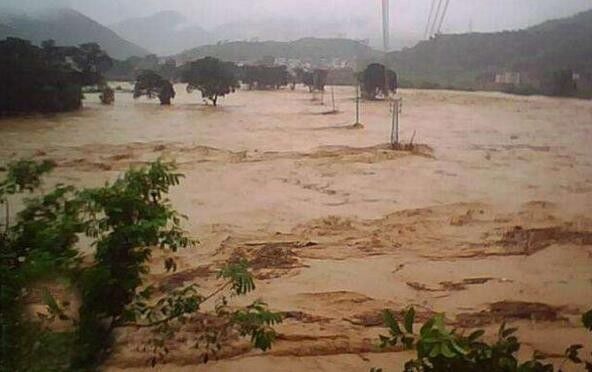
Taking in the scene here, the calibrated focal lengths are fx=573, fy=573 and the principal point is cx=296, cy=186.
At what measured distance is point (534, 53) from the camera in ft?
8.68

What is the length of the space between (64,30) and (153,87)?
0.42 metres

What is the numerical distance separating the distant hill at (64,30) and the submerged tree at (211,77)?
0.24m

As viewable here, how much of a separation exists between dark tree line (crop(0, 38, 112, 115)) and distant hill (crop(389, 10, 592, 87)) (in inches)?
51.9

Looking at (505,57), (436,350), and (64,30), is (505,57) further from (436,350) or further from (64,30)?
(64,30)

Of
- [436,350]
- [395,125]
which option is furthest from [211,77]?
[436,350]

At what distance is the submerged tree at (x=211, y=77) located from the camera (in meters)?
2.48

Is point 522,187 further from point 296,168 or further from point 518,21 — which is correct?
point 296,168

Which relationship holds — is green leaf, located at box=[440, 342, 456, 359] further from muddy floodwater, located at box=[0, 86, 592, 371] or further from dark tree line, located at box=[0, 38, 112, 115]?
dark tree line, located at box=[0, 38, 112, 115]

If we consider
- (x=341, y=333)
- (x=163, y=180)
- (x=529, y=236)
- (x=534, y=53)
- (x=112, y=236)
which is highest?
(x=534, y=53)

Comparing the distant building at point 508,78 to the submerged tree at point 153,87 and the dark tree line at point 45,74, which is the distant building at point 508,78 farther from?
the dark tree line at point 45,74

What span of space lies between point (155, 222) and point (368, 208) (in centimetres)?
93

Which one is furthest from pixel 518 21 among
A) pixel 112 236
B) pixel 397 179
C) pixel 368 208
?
pixel 112 236

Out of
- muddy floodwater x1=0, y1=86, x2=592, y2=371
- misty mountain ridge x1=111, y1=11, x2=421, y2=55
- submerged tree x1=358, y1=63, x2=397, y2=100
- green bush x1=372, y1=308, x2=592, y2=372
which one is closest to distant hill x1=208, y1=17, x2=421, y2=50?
misty mountain ridge x1=111, y1=11, x2=421, y2=55

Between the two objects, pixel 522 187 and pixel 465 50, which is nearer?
pixel 522 187
